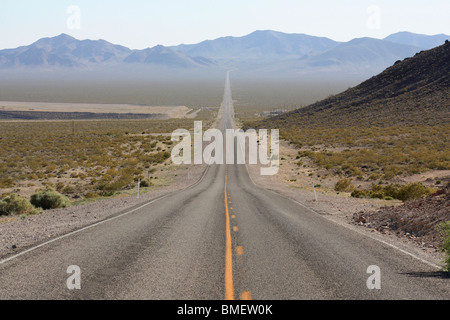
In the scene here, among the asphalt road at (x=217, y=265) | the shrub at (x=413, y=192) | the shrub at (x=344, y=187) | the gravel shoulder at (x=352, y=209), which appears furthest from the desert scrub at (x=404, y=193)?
the asphalt road at (x=217, y=265)

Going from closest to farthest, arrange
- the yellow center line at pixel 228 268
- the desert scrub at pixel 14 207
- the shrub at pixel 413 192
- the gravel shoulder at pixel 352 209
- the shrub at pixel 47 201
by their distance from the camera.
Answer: the yellow center line at pixel 228 268
the gravel shoulder at pixel 352 209
the desert scrub at pixel 14 207
the shrub at pixel 47 201
the shrub at pixel 413 192

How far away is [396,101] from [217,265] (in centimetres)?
8549

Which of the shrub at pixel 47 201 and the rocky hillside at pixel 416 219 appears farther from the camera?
the shrub at pixel 47 201

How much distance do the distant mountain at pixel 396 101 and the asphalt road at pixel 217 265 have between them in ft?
209

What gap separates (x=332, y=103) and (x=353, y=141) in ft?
158

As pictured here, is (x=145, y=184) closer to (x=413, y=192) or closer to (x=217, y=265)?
(x=413, y=192)

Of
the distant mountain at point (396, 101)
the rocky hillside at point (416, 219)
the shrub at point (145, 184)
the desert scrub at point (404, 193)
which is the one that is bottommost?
the shrub at point (145, 184)

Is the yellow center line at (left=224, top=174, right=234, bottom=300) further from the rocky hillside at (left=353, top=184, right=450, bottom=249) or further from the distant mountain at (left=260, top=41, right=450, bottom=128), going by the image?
the distant mountain at (left=260, top=41, right=450, bottom=128)

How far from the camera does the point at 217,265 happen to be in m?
8.51

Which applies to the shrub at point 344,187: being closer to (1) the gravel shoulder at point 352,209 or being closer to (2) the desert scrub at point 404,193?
(1) the gravel shoulder at point 352,209

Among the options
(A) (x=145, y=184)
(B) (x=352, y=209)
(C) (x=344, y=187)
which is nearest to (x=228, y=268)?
(B) (x=352, y=209)

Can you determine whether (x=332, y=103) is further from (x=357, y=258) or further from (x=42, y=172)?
(x=357, y=258)

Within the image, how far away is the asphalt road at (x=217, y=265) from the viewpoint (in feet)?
22.6

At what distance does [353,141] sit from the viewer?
57.9 meters
